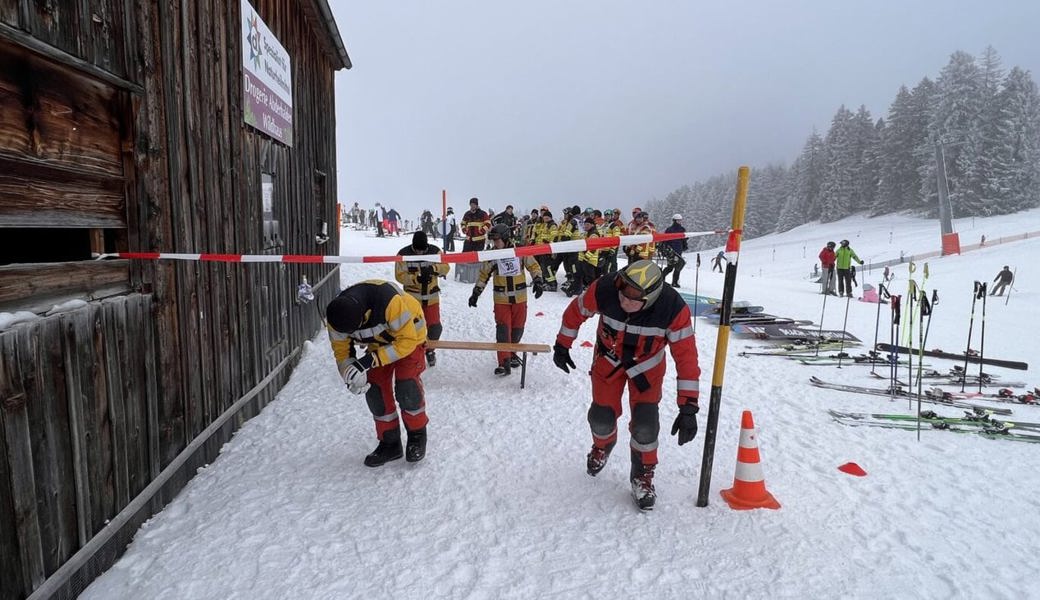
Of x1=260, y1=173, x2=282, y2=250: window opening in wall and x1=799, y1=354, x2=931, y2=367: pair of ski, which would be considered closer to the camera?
x1=260, y1=173, x2=282, y2=250: window opening in wall

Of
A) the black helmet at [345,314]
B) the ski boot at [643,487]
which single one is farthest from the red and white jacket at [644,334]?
the black helmet at [345,314]

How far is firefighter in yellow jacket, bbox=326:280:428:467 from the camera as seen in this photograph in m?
4.24

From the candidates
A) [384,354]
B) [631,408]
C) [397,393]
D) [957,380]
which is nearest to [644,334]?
[631,408]

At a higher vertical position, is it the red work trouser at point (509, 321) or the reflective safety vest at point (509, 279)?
the reflective safety vest at point (509, 279)

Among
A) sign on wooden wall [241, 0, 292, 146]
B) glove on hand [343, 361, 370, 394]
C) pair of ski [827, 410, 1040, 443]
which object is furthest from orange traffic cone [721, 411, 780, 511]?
sign on wooden wall [241, 0, 292, 146]

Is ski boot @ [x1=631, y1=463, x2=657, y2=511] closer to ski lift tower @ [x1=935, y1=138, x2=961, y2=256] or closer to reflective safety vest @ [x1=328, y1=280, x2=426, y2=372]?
reflective safety vest @ [x1=328, y1=280, x2=426, y2=372]

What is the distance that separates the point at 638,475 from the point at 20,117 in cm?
415

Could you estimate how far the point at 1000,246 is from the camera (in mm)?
29328

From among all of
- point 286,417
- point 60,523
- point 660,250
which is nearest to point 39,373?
point 60,523

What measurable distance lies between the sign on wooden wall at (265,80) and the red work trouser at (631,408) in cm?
459

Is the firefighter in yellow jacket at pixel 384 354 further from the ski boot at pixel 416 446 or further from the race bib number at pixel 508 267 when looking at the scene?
the race bib number at pixel 508 267

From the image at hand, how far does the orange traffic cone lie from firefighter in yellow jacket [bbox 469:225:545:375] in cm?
369

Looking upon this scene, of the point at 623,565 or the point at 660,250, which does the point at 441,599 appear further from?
the point at 660,250

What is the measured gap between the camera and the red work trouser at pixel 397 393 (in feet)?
15.2
